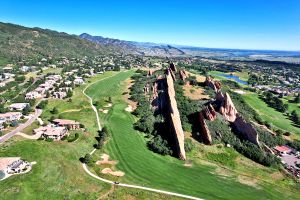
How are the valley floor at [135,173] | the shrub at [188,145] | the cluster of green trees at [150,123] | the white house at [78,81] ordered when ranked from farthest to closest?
1. the white house at [78,81]
2. the shrub at [188,145]
3. the cluster of green trees at [150,123]
4. the valley floor at [135,173]

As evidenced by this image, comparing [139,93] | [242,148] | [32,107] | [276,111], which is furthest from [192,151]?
A: [276,111]

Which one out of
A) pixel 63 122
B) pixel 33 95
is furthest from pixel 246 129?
pixel 33 95

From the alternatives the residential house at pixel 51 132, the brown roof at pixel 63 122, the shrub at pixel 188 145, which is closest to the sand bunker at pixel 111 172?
the residential house at pixel 51 132

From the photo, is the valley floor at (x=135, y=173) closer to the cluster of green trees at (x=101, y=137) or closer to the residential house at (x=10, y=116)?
the cluster of green trees at (x=101, y=137)

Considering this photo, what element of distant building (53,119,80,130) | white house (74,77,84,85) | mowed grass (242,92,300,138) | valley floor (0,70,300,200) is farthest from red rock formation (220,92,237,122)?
white house (74,77,84,85)

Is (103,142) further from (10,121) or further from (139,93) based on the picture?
(139,93)

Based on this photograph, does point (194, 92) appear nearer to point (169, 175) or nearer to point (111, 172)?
point (169, 175)

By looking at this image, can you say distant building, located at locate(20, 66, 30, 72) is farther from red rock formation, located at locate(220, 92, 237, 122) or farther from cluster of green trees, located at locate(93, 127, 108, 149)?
red rock formation, located at locate(220, 92, 237, 122)
